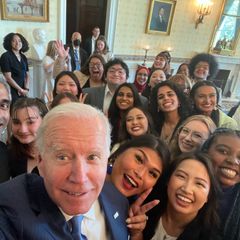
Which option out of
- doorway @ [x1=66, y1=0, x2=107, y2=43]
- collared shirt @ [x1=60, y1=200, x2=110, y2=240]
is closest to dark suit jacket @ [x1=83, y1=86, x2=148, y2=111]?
collared shirt @ [x1=60, y1=200, x2=110, y2=240]

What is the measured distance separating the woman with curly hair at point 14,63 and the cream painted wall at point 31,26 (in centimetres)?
79

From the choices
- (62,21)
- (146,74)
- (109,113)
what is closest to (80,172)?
(109,113)

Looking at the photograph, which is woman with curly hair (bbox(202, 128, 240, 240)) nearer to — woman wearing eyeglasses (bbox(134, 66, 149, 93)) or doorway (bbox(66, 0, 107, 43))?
woman wearing eyeglasses (bbox(134, 66, 149, 93))

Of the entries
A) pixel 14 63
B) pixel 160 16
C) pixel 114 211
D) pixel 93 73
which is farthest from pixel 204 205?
pixel 160 16

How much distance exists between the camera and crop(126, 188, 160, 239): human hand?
1327 millimetres

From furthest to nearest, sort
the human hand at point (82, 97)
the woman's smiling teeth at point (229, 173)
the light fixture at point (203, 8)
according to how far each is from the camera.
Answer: the light fixture at point (203, 8) < the human hand at point (82, 97) < the woman's smiling teeth at point (229, 173)

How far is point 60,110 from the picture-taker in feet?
3.13

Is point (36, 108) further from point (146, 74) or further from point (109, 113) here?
point (146, 74)

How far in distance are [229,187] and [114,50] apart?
575 cm

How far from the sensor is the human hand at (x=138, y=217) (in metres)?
1.33

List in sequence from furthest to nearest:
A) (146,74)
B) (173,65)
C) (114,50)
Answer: (173,65) → (114,50) → (146,74)

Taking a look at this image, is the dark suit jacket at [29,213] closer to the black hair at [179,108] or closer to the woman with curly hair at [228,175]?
the woman with curly hair at [228,175]

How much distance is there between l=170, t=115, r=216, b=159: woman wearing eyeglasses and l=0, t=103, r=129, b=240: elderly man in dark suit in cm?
120

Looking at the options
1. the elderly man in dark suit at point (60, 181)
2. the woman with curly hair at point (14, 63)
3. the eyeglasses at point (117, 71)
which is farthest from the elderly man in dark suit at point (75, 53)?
the elderly man in dark suit at point (60, 181)
